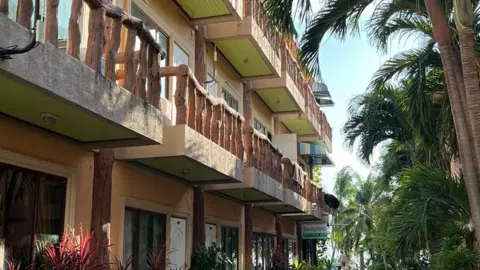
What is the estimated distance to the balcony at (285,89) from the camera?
692 inches

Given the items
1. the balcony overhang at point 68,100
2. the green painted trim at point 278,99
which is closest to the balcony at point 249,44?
the green painted trim at point 278,99

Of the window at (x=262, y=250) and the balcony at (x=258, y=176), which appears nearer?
the balcony at (x=258, y=176)

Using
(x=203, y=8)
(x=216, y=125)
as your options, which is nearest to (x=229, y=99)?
(x=203, y=8)

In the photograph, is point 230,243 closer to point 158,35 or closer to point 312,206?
point 158,35

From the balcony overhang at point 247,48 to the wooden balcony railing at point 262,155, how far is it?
7.42 feet

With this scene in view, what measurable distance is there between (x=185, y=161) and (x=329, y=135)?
68.6 ft

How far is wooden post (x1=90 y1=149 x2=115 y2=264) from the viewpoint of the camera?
26.5ft

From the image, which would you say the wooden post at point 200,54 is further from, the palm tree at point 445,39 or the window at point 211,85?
the palm tree at point 445,39

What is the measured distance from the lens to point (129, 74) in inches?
290

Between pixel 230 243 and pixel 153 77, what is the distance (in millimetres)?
8122

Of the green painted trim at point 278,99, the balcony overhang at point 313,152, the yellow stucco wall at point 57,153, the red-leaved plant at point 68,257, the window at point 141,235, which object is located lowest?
the red-leaved plant at point 68,257

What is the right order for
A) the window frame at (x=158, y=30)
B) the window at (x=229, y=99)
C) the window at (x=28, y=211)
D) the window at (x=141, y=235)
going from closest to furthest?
1. the window at (x=28, y=211)
2. the window at (x=141, y=235)
3. the window frame at (x=158, y=30)
4. the window at (x=229, y=99)

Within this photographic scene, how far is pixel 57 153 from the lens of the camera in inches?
299

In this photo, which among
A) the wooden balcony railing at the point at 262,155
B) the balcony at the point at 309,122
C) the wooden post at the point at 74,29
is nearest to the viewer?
the wooden post at the point at 74,29
